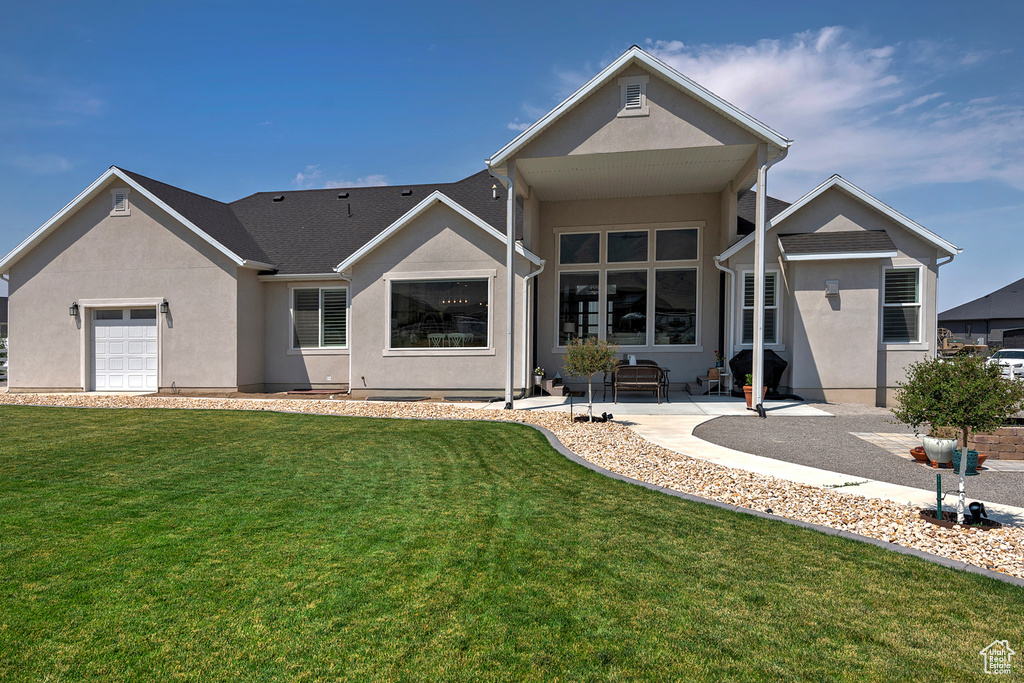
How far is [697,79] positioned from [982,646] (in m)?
11.8

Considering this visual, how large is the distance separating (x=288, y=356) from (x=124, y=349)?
4.81 metres

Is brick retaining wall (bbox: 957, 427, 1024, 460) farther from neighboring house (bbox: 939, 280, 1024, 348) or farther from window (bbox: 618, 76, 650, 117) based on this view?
neighboring house (bbox: 939, 280, 1024, 348)

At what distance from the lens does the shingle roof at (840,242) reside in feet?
44.9

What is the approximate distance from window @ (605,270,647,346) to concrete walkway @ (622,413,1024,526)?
5.97 metres

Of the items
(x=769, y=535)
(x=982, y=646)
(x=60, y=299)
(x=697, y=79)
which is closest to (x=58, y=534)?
(x=769, y=535)

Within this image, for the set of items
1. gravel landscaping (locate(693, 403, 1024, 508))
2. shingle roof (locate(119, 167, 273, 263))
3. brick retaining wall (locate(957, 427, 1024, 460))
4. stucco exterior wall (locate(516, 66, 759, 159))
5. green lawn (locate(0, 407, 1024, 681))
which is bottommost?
gravel landscaping (locate(693, 403, 1024, 508))

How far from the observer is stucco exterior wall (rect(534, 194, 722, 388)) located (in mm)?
15922

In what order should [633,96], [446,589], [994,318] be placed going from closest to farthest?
1. [446,589]
2. [633,96]
3. [994,318]

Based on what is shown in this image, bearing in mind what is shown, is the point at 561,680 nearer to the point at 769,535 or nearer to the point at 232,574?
the point at 232,574

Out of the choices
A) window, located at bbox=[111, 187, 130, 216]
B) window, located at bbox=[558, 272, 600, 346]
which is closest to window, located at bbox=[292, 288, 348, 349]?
window, located at bbox=[111, 187, 130, 216]

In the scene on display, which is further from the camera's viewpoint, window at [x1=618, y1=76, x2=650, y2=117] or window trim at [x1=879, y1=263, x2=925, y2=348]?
window trim at [x1=879, y1=263, x2=925, y2=348]

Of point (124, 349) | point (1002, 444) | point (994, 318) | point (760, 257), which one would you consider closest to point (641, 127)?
point (760, 257)

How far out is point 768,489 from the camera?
6109mm

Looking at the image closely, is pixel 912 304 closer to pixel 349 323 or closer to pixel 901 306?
pixel 901 306
